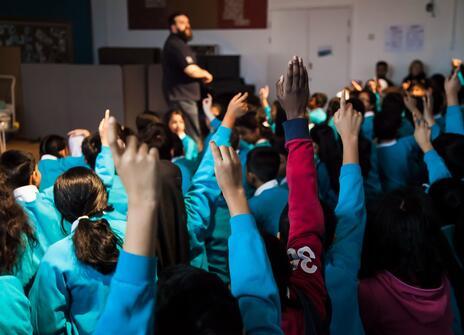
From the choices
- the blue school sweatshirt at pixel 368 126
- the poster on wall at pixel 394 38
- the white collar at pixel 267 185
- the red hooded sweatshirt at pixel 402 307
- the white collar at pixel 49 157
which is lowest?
the red hooded sweatshirt at pixel 402 307

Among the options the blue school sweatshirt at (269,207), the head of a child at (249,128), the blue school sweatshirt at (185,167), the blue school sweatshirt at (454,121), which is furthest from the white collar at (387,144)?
the blue school sweatshirt at (185,167)

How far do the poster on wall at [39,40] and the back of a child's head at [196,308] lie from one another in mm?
8320

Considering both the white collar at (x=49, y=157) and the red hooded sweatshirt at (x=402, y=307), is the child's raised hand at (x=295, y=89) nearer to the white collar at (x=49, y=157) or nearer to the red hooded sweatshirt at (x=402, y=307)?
the red hooded sweatshirt at (x=402, y=307)

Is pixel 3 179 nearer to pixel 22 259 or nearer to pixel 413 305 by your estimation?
pixel 22 259

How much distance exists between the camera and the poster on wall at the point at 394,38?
24.9 ft

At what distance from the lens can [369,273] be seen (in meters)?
1.38

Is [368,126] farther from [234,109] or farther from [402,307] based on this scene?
[402,307]

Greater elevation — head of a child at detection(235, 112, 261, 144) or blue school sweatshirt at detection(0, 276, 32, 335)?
head of a child at detection(235, 112, 261, 144)

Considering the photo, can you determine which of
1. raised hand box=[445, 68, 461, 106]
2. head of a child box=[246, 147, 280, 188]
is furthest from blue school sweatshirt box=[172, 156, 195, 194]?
raised hand box=[445, 68, 461, 106]

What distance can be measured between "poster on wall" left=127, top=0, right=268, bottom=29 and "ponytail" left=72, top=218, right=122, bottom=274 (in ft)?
24.6

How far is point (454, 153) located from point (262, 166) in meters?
Result: 0.91

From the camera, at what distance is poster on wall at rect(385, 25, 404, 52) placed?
299 inches

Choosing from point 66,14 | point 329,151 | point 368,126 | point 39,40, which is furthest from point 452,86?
point 66,14

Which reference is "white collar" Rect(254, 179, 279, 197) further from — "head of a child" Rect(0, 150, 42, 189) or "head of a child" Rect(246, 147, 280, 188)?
"head of a child" Rect(0, 150, 42, 189)
